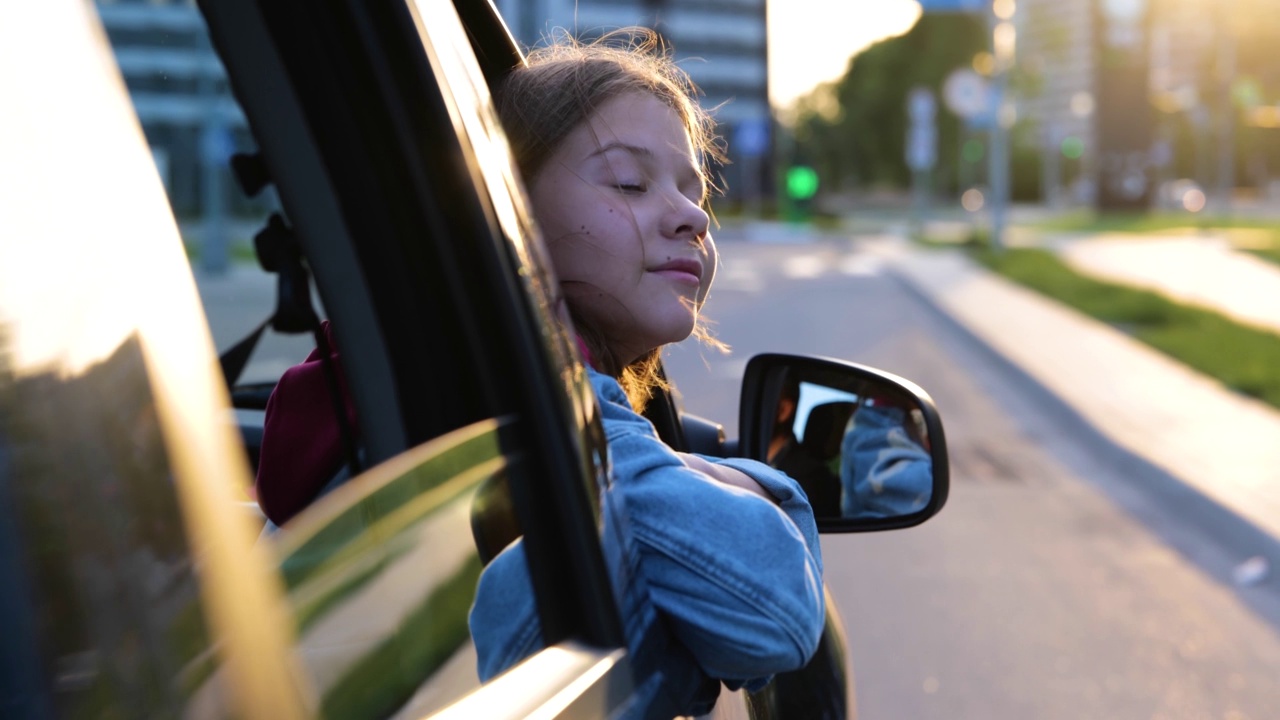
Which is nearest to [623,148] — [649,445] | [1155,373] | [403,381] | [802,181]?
[649,445]

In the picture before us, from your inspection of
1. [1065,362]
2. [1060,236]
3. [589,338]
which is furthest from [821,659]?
[1060,236]

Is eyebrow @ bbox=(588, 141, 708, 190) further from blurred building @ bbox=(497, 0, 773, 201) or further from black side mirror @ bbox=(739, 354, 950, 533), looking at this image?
blurred building @ bbox=(497, 0, 773, 201)

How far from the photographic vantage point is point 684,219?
1530 millimetres

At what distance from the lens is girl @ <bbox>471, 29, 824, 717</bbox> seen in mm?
1229

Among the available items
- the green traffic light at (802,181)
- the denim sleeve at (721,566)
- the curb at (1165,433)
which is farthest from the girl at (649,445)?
the green traffic light at (802,181)

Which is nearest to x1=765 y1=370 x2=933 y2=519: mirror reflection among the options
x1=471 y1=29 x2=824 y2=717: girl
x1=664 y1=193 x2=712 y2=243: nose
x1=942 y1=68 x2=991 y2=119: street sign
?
x1=471 y1=29 x2=824 y2=717: girl

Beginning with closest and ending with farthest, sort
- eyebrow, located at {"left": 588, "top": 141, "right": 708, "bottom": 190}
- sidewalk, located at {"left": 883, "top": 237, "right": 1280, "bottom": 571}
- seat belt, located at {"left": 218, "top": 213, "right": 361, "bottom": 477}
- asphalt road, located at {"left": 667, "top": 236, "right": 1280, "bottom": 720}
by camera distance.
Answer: eyebrow, located at {"left": 588, "top": 141, "right": 708, "bottom": 190} → seat belt, located at {"left": 218, "top": 213, "right": 361, "bottom": 477} → asphalt road, located at {"left": 667, "top": 236, "right": 1280, "bottom": 720} → sidewalk, located at {"left": 883, "top": 237, "right": 1280, "bottom": 571}

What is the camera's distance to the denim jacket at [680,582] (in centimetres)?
119

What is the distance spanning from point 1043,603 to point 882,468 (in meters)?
3.25

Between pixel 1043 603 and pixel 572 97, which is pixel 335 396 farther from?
pixel 1043 603

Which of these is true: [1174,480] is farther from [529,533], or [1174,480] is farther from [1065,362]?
[529,533]

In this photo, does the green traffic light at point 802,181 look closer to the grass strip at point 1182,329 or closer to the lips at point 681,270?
the grass strip at point 1182,329

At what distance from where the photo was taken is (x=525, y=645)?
1.19 m

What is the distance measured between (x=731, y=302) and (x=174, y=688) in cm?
1825
